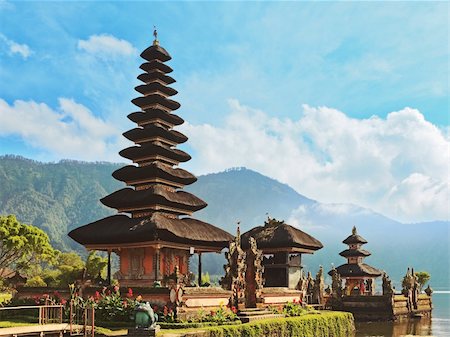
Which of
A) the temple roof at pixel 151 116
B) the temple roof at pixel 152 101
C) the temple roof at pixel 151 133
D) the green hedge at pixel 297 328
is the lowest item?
the green hedge at pixel 297 328

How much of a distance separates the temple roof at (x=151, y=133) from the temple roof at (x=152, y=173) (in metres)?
1.95

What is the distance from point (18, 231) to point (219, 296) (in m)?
29.0

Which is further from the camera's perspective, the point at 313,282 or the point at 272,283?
the point at 313,282

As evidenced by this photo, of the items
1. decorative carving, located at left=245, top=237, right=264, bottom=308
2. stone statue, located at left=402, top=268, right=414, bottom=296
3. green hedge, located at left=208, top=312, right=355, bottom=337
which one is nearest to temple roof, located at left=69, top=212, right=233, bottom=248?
decorative carving, located at left=245, top=237, right=264, bottom=308

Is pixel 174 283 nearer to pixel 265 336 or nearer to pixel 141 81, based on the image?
pixel 265 336

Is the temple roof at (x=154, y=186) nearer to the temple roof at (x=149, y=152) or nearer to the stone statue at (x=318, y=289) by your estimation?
the temple roof at (x=149, y=152)

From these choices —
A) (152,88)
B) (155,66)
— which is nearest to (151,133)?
(152,88)

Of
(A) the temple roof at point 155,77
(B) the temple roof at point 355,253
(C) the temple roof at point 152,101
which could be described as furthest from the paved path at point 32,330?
(B) the temple roof at point 355,253

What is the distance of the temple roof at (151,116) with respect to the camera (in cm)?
3838

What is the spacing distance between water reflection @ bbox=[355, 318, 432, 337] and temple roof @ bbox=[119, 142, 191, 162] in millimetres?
17616

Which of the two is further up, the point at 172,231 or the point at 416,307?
the point at 172,231

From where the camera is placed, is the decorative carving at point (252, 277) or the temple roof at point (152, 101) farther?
the temple roof at point (152, 101)

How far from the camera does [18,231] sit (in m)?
51.3

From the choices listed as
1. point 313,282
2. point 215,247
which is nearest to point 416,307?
point 313,282
